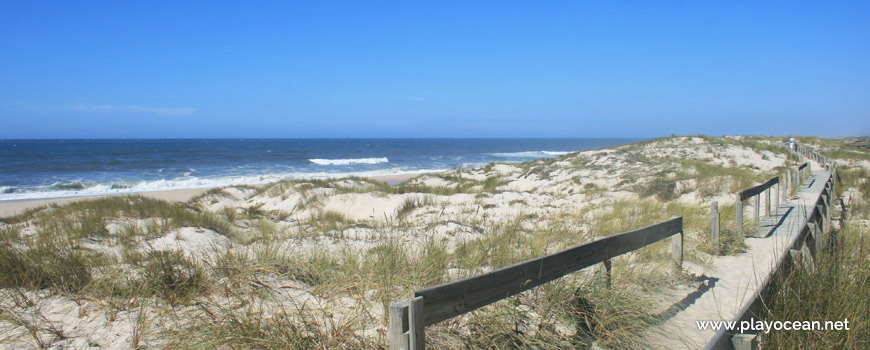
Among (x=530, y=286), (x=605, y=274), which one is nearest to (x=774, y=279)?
(x=605, y=274)

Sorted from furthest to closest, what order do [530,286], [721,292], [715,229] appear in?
1. [715,229]
2. [721,292]
3. [530,286]

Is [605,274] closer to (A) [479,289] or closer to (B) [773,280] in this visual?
Result: (B) [773,280]

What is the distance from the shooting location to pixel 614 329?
3.83m

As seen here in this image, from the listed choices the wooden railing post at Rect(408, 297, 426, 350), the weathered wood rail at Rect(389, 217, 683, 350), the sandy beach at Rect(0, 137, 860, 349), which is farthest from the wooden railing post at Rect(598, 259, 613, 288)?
the wooden railing post at Rect(408, 297, 426, 350)

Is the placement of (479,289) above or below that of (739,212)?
above

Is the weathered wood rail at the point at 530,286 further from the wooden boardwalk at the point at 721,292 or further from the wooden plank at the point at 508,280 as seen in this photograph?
the wooden boardwalk at the point at 721,292

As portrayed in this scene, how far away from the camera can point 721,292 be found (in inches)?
208

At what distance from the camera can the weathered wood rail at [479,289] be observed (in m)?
2.44

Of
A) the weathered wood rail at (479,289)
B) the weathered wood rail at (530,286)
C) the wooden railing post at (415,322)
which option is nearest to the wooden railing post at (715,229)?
the weathered wood rail at (530,286)

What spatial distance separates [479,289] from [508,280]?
1.00 feet

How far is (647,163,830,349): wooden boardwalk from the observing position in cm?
387

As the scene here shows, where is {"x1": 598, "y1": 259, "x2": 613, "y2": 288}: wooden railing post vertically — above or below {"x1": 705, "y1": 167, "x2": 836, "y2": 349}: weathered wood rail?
below

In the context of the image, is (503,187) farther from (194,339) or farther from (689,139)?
(689,139)

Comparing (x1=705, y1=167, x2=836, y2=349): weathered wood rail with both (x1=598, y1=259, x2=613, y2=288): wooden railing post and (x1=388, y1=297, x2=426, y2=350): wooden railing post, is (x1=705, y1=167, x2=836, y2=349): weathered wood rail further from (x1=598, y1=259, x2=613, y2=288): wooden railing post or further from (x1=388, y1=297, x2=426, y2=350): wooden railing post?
(x1=388, y1=297, x2=426, y2=350): wooden railing post
